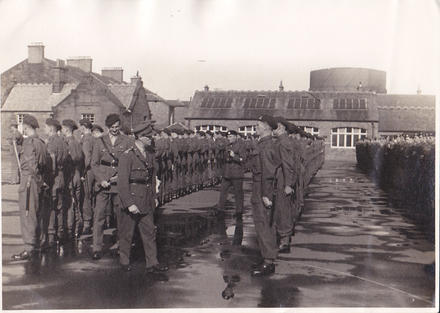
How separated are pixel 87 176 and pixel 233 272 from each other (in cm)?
320

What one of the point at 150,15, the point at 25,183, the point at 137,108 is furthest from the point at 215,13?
the point at 137,108

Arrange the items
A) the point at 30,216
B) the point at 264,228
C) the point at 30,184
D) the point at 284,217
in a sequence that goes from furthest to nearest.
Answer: the point at 284,217 < the point at 30,216 < the point at 30,184 < the point at 264,228

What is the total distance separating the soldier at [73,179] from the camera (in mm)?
7664

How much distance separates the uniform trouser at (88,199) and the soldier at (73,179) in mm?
96

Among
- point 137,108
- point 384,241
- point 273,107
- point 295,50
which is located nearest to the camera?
point 295,50

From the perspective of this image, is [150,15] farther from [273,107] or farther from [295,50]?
[273,107]

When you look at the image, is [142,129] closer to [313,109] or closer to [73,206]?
[73,206]

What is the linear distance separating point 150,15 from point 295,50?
6.71ft

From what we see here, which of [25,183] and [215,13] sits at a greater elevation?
[215,13]

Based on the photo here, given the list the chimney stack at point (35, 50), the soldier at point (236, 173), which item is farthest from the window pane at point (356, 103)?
the chimney stack at point (35, 50)

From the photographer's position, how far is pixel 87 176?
796 centimetres

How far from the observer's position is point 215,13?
6.36m

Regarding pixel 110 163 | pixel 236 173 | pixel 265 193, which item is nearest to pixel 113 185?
pixel 110 163

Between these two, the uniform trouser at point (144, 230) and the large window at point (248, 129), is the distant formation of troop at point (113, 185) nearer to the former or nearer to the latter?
the uniform trouser at point (144, 230)
